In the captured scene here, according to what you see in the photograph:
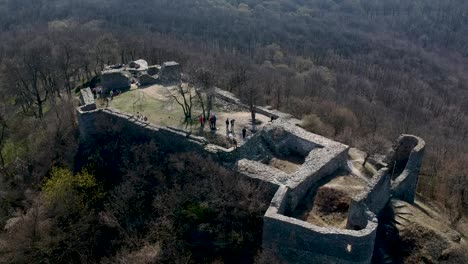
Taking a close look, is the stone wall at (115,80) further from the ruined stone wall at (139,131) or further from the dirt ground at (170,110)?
the ruined stone wall at (139,131)

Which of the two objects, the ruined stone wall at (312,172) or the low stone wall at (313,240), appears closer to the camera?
the low stone wall at (313,240)

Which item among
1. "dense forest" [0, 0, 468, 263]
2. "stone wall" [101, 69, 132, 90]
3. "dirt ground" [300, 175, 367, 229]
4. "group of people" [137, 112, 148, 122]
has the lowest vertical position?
"dense forest" [0, 0, 468, 263]

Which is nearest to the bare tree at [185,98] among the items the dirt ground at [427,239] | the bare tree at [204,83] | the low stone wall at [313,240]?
the bare tree at [204,83]

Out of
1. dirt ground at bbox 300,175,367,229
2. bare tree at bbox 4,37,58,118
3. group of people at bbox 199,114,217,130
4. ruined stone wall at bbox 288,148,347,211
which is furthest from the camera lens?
bare tree at bbox 4,37,58,118

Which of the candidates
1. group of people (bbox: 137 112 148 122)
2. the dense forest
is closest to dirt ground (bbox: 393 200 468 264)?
the dense forest

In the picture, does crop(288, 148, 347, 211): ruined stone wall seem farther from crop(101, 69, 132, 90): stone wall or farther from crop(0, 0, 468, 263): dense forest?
crop(101, 69, 132, 90): stone wall

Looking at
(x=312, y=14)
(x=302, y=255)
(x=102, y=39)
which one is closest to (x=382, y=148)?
(x=302, y=255)

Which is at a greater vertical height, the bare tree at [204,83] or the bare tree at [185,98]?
the bare tree at [204,83]
